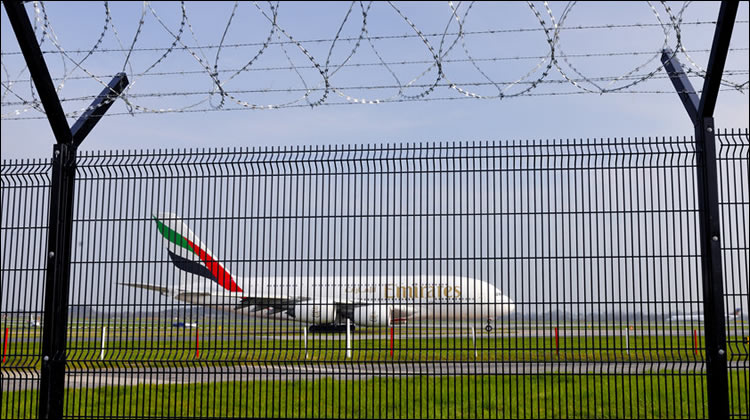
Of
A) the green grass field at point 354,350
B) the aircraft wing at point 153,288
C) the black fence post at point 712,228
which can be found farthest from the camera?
the aircraft wing at point 153,288

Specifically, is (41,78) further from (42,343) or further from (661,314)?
(661,314)

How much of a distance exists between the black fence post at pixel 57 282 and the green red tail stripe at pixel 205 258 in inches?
36.7

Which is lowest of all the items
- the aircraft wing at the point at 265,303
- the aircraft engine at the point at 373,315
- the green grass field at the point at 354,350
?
the green grass field at the point at 354,350

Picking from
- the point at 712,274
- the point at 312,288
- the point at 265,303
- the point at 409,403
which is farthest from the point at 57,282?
the point at 712,274

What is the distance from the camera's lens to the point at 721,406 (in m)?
5.93

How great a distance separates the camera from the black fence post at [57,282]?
22.1 ft

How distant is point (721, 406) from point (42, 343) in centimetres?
613

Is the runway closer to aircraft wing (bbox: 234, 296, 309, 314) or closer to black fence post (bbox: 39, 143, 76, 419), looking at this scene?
black fence post (bbox: 39, 143, 76, 419)

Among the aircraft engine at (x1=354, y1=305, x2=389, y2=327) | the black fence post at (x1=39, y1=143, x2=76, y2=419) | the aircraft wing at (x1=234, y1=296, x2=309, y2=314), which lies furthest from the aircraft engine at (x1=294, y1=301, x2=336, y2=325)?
the black fence post at (x1=39, y1=143, x2=76, y2=419)

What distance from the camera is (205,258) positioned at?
22.1 ft

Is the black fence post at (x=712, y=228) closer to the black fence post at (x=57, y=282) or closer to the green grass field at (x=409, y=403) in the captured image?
the green grass field at (x=409, y=403)

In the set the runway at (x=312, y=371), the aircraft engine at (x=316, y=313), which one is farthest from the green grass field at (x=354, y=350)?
the aircraft engine at (x=316, y=313)

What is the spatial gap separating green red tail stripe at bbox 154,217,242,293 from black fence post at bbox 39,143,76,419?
0.93 meters

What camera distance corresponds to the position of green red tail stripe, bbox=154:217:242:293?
669cm
